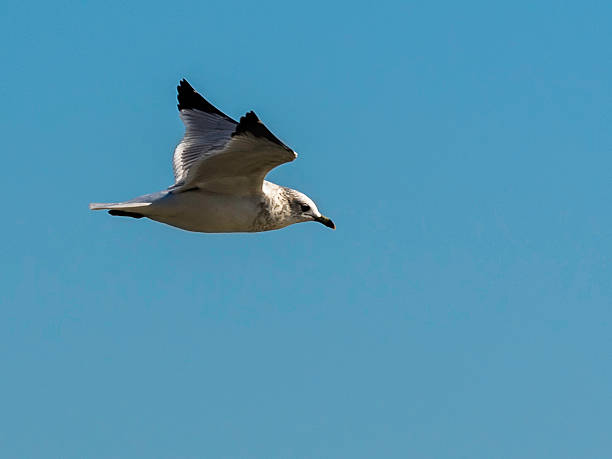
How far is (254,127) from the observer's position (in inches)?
483

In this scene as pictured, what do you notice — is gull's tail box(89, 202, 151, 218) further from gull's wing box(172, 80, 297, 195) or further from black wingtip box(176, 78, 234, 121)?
black wingtip box(176, 78, 234, 121)

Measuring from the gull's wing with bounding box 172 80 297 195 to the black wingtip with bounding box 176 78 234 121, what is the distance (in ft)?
0.07

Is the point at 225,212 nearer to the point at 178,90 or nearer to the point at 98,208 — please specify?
the point at 98,208

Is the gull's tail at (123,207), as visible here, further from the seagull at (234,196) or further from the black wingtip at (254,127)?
the black wingtip at (254,127)

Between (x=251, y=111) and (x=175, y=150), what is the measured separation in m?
4.56

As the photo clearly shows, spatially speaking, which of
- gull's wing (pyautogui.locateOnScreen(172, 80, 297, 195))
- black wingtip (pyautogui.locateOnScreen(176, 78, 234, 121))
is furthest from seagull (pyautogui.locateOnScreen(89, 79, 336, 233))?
black wingtip (pyautogui.locateOnScreen(176, 78, 234, 121))

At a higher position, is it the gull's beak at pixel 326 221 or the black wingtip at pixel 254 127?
the gull's beak at pixel 326 221

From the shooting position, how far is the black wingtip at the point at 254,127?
1216cm

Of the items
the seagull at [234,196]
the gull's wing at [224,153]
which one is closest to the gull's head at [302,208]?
the seagull at [234,196]

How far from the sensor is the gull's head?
1504 centimetres

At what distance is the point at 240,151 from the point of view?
42.8 feet

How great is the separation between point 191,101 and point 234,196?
400 cm

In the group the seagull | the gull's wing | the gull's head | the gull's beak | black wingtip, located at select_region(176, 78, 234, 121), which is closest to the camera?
the gull's wing

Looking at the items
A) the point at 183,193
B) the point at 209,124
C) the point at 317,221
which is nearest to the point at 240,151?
the point at 183,193
